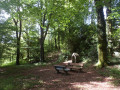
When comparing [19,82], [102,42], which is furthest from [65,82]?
[102,42]

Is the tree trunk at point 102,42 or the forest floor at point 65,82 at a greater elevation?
the tree trunk at point 102,42

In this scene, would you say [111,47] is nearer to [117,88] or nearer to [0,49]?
[117,88]

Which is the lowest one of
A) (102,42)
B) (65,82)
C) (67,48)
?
(65,82)

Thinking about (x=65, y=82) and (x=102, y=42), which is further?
(x=102, y=42)

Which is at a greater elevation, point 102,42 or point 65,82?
point 102,42

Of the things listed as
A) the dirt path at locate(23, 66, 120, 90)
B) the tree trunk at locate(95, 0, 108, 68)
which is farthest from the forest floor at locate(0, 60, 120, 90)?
the tree trunk at locate(95, 0, 108, 68)

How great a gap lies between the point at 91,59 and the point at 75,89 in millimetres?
7300

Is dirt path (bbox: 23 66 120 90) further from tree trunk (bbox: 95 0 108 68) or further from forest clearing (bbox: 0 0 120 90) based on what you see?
tree trunk (bbox: 95 0 108 68)

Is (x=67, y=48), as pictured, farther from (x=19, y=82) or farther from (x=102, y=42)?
(x=19, y=82)

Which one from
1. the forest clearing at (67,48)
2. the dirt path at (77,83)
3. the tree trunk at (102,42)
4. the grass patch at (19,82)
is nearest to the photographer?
the dirt path at (77,83)


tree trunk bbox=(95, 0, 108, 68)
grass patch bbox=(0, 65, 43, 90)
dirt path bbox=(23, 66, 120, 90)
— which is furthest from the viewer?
tree trunk bbox=(95, 0, 108, 68)

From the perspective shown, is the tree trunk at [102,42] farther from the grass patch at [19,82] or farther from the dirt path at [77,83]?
the grass patch at [19,82]

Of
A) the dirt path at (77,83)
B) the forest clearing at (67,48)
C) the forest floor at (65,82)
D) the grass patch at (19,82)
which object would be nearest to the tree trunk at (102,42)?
the forest clearing at (67,48)

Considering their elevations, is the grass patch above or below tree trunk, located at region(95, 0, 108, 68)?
below
